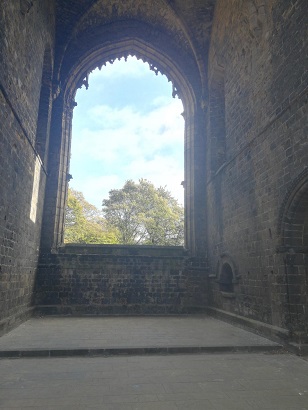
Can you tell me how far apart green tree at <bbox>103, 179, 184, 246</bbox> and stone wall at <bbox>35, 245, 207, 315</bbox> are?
13.3 metres

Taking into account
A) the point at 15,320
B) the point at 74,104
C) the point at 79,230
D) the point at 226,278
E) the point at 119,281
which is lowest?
the point at 15,320

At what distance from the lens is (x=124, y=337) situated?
20.9 ft

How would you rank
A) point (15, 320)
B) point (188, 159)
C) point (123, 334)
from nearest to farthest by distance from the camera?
point (123, 334)
point (15, 320)
point (188, 159)

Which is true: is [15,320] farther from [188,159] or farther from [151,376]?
[188,159]

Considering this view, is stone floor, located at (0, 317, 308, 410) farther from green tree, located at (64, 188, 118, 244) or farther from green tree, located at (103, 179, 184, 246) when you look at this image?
green tree, located at (103, 179, 184, 246)

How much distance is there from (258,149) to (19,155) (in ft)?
17.5

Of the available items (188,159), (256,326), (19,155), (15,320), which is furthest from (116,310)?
(188,159)

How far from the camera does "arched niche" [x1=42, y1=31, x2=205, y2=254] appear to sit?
35.9ft

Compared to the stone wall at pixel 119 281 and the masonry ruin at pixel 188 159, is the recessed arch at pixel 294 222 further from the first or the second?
the stone wall at pixel 119 281

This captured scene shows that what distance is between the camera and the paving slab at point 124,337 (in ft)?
17.8

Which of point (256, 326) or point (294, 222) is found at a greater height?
point (294, 222)

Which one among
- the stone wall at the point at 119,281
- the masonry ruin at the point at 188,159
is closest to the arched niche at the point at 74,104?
the masonry ruin at the point at 188,159

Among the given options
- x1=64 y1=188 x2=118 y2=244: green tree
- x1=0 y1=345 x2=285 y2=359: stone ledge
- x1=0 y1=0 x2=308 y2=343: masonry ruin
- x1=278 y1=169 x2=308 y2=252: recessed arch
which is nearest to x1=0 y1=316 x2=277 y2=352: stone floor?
x1=0 y1=345 x2=285 y2=359: stone ledge

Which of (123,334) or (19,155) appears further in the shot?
(19,155)
